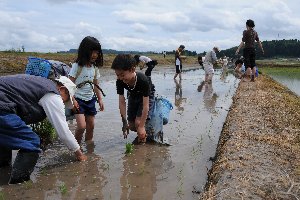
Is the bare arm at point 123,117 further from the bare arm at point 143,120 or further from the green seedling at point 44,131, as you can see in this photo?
the green seedling at point 44,131

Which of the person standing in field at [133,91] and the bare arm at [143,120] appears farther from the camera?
the bare arm at [143,120]

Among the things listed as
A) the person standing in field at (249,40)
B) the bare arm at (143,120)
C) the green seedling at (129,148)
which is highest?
the person standing in field at (249,40)

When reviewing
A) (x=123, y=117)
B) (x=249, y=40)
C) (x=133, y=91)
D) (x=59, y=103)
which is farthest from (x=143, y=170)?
(x=249, y=40)

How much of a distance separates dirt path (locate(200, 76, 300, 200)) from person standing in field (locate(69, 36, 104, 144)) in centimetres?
202

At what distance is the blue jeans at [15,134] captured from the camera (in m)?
3.91

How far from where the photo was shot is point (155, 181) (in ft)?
13.9

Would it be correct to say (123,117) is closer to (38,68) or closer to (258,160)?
(38,68)

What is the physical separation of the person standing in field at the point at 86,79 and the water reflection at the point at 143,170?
873mm

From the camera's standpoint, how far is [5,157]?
15.3ft

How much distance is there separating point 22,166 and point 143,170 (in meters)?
1.37

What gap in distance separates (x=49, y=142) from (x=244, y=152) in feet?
9.38

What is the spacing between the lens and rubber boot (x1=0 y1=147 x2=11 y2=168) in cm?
460

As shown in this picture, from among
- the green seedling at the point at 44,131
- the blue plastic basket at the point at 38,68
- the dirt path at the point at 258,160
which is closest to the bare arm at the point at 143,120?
the dirt path at the point at 258,160

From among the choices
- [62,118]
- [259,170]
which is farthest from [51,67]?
[259,170]
